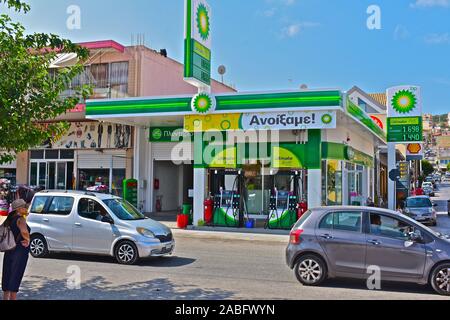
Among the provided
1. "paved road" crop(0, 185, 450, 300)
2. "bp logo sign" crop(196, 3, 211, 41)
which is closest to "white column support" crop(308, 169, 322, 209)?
"paved road" crop(0, 185, 450, 300)

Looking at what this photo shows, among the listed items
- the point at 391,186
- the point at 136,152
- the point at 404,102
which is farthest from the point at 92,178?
the point at 404,102

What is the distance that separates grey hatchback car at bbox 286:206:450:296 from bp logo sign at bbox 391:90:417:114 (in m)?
16.2

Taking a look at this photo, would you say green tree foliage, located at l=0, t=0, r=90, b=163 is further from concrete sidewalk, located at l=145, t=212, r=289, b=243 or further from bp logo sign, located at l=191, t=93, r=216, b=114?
bp logo sign, located at l=191, t=93, r=216, b=114

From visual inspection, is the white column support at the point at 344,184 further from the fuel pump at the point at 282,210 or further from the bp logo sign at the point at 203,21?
the bp logo sign at the point at 203,21

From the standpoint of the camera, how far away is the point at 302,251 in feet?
28.9

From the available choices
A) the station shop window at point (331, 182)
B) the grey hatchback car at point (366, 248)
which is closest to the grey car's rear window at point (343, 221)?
the grey hatchback car at point (366, 248)

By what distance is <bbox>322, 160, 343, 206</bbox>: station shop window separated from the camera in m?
19.5

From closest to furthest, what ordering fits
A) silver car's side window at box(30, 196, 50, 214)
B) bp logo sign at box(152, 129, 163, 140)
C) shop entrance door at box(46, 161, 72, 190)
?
silver car's side window at box(30, 196, 50, 214)
bp logo sign at box(152, 129, 163, 140)
shop entrance door at box(46, 161, 72, 190)

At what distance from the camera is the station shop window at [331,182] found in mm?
19484

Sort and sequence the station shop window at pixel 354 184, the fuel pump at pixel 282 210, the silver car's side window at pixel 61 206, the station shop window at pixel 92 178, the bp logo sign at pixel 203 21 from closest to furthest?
the silver car's side window at pixel 61 206 → the bp logo sign at pixel 203 21 → the fuel pump at pixel 282 210 → the station shop window at pixel 354 184 → the station shop window at pixel 92 178

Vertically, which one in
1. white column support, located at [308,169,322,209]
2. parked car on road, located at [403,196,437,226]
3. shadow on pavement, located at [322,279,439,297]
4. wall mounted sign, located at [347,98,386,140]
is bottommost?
shadow on pavement, located at [322,279,439,297]

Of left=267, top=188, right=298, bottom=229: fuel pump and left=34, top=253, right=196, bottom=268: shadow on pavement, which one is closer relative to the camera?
left=34, top=253, right=196, bottom=268: shadow on pavement
